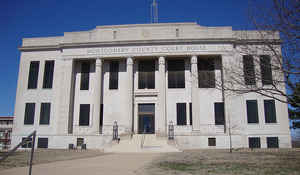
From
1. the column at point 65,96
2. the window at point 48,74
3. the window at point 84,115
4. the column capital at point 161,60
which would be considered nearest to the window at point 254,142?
the column capital at point 161,60

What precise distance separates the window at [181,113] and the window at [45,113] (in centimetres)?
1581

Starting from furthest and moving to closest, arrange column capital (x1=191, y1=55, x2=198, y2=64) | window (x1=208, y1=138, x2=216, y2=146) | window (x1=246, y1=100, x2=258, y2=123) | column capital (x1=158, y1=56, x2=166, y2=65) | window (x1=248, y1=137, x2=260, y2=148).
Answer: column capital (x1=158, y1=56, x2=166, y2=65) → column capital (x1=191, y1=55, x2=198, y2=64) → window (x1=246, y1=100, x2=258, y2=123) → window (x1=248, y1=137, x2=260, y2=148) → window (x1=208, y1=138, x2=216, y2=146)

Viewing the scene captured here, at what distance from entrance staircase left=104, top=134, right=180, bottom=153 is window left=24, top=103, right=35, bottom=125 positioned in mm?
12357

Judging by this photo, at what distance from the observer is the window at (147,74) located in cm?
2994

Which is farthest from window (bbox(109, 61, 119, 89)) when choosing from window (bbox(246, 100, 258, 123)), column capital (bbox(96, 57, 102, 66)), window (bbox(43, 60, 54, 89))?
window (bbox(246, 100, 258, 123))

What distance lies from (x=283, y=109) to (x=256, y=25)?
67.6ft

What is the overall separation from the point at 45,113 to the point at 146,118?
12443 mm

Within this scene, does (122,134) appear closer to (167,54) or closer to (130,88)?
(130,88)

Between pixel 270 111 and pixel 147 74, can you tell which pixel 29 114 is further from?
pixel 270 111

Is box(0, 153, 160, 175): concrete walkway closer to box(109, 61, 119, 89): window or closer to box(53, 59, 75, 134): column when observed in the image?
box(53, 59, 75, 134): column

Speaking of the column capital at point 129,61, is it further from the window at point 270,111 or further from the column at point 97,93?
the window at point 270,111

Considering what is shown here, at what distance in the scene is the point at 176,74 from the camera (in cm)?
2975

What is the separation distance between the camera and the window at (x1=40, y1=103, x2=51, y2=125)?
29406mm

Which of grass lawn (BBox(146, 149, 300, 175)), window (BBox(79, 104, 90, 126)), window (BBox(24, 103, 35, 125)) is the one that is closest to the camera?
grass lawn (BBox(146, 149, 300, 175))
